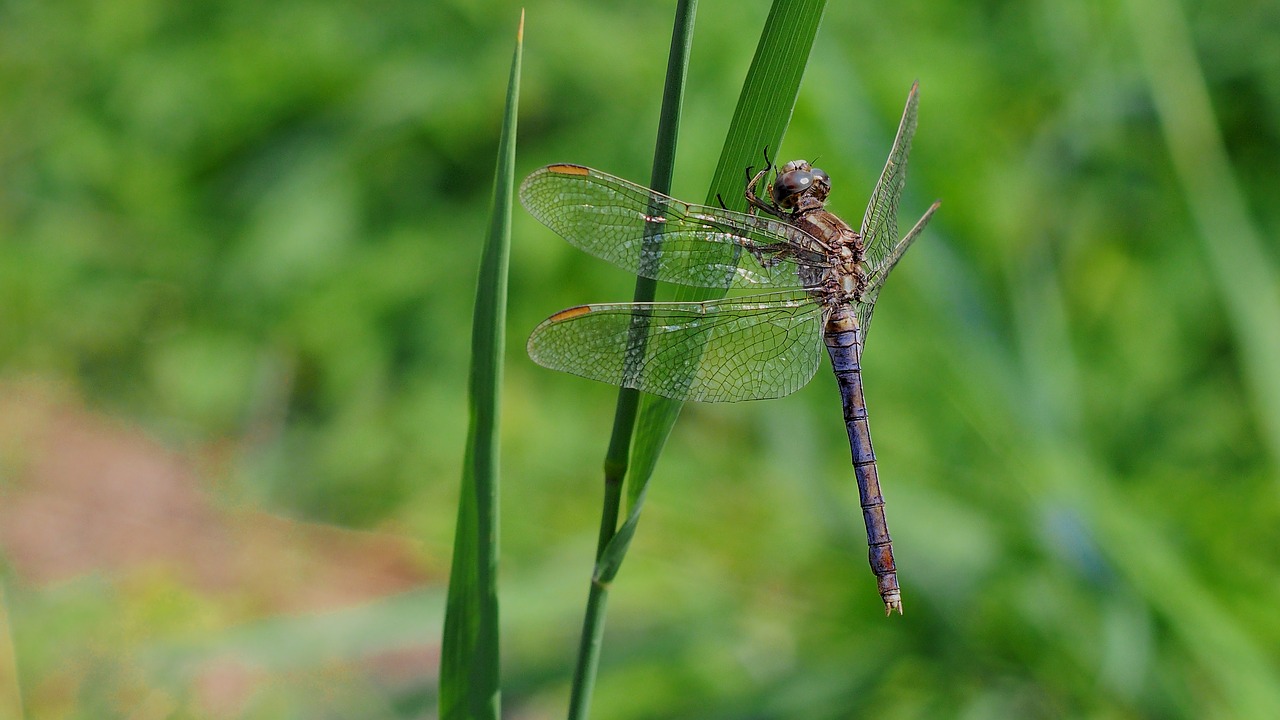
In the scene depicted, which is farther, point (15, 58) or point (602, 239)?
point (15, 58)

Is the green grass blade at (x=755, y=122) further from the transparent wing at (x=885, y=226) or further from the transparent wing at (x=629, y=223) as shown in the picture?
the transparent wing at (x=885, y=226)

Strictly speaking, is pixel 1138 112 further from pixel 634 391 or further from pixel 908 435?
pixel 634 391

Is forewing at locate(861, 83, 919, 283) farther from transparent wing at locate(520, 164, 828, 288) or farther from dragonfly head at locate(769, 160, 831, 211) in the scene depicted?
transparent wing at locate(520, 164, 828, 288)

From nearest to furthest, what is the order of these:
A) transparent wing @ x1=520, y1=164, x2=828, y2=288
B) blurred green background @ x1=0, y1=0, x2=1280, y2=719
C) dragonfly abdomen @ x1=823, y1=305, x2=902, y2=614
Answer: transparent wing @ x1=520, y1=164, x2=828, y2=288
dragonfly abdomen @ x1=823, y1=305, x2=902, y2=614
blurred green background @ x1=0, y1=0, x2=1280, y2=719

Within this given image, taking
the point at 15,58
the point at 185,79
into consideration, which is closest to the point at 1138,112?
the point at 185,79

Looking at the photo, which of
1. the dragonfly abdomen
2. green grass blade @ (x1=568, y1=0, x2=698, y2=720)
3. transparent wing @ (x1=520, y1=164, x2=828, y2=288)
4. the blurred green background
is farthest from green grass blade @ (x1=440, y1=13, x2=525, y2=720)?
the blurred green background
